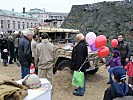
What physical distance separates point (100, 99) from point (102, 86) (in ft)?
4.90

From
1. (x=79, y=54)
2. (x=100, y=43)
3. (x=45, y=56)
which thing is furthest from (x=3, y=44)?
(x=45, y=56)

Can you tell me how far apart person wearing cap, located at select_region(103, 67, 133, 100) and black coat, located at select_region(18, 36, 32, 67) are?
3.33 metres

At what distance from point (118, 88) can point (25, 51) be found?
3589 mm

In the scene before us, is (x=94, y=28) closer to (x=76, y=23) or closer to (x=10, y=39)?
(x=76, y=23)

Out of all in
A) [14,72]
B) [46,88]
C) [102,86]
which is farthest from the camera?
[14,72]

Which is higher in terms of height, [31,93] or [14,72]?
[31,93]

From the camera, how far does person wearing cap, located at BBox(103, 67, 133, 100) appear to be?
8.75 feet

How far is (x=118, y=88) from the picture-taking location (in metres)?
2.69

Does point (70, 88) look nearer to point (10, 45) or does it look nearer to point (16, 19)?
point (10, 45)

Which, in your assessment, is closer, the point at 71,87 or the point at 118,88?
the point at 118,88

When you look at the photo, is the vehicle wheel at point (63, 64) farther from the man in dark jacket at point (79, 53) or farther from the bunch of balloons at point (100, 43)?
the man in dark jacket at point (79, 53)

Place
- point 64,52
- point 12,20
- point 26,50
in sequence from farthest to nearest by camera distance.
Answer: point 12,20 → point 64,52 → point 26,50

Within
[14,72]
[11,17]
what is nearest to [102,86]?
[14,72]

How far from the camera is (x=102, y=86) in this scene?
7.84m
